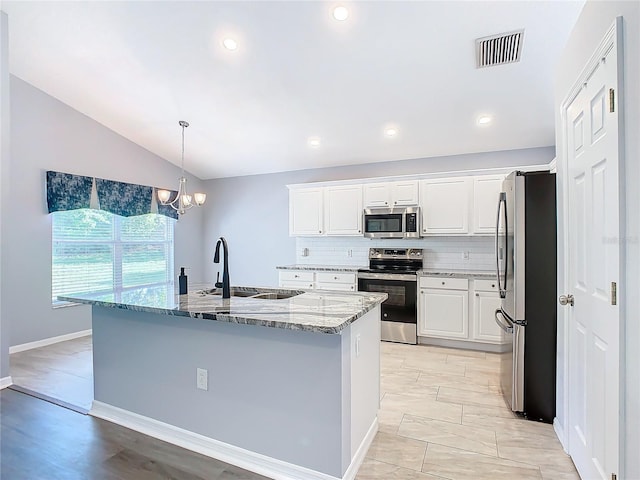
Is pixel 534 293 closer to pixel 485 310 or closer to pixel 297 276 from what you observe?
pixel 485 310

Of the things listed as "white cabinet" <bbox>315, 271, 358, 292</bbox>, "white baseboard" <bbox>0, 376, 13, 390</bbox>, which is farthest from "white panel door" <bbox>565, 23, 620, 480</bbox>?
"white baseboard" <bbox>0, 376, 13, 390</bbox>

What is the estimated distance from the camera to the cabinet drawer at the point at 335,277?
4.60 meters

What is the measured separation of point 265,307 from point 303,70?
7.99 feet

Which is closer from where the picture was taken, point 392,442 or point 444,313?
point 392,442

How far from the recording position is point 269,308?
1922 mm

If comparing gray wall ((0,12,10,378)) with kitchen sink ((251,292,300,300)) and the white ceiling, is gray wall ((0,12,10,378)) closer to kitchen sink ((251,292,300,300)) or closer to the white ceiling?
the white ceiling

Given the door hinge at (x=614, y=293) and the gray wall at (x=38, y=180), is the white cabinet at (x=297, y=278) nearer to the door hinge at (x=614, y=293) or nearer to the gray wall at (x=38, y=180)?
the gray wall at (x=38, y=180)

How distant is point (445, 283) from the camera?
4.14 metres

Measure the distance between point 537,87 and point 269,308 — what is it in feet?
10.7

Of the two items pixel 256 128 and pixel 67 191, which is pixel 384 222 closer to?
pixel 256 128

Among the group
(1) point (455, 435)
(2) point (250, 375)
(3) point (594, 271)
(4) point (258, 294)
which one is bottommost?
(1) point (455, 435)

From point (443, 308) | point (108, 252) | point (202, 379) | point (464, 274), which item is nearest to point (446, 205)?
point (464, 274)

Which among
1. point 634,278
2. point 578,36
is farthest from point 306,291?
point 578,36

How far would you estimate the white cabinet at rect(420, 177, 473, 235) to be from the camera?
4250 mm
